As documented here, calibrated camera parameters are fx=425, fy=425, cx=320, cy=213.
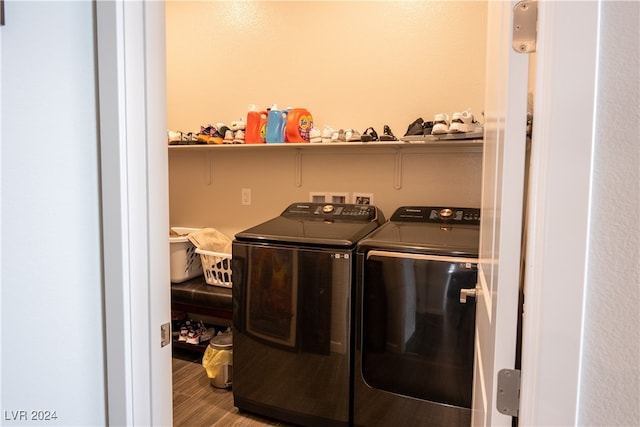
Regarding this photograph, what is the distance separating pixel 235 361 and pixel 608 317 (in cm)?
191

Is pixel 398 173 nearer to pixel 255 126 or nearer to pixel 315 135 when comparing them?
pixel 315 135

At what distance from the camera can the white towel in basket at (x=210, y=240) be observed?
277 centimetres

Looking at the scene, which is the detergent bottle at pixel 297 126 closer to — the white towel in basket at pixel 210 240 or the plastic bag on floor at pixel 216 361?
the white towel in basket at pixel 210 240

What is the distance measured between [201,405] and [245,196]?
4.55 ft

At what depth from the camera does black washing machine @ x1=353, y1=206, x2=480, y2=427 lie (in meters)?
1.71

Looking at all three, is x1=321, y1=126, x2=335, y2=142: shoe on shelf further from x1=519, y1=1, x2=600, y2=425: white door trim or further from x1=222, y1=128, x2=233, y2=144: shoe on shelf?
x1=519, y1=1, x2=600, y2=425: white door trim

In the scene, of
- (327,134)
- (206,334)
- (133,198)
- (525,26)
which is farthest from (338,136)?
(525,26)

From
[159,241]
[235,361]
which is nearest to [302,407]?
[235,361]

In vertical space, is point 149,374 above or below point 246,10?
below

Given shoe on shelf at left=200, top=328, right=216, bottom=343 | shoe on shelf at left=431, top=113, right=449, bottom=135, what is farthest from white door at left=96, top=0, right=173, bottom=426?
shoe on shelf at left=200, top=328, right=216, bottom=343

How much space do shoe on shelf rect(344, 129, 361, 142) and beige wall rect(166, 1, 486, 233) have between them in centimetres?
16

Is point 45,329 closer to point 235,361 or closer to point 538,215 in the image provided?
point 538,215

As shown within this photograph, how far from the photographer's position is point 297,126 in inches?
104

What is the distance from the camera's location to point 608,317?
57cm
